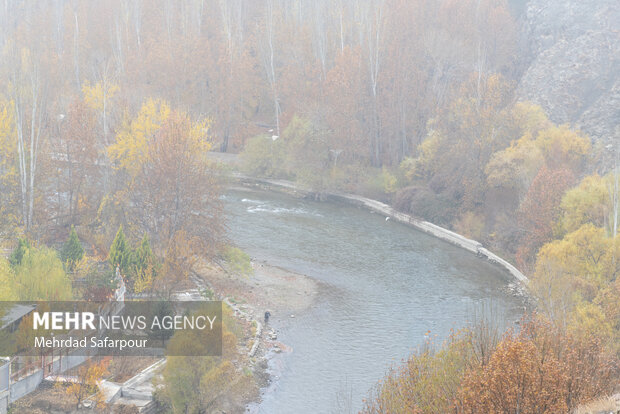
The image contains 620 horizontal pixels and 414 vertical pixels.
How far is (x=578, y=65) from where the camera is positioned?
205 ft

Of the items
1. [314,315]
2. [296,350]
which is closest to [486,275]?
[314,315]

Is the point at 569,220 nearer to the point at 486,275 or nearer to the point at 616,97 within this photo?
the point at 486,275

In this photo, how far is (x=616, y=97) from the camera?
186 ft

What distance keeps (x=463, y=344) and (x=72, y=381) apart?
42.8ft

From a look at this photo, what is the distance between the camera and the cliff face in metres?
56.6

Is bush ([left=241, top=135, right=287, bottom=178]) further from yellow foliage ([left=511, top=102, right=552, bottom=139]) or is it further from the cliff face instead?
the cliff face

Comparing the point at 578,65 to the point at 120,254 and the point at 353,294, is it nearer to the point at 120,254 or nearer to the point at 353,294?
the point at 353,294

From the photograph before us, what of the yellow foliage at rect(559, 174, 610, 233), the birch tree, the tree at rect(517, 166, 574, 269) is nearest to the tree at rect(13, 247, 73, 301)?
the birch tree

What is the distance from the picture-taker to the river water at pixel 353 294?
89.7ft

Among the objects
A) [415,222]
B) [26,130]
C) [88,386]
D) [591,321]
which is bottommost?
[88,386]

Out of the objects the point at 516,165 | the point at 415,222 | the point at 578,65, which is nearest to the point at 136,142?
the point at 415,222

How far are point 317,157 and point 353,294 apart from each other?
28.5 meters

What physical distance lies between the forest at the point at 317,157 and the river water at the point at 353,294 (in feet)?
6.69

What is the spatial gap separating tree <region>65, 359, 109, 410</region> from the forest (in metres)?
2.44
